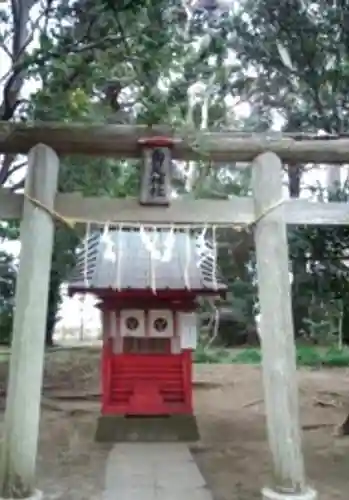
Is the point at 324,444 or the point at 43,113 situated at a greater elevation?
the point at 43,113

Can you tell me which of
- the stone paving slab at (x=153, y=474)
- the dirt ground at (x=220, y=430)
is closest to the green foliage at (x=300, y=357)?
the dirt ground at (x=220, y=430)

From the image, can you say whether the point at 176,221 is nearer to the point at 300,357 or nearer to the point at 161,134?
the point at 161,134

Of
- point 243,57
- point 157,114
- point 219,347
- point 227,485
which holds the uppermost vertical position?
point 243,57

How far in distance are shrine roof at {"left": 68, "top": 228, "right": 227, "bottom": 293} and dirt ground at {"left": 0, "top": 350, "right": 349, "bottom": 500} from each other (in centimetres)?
189

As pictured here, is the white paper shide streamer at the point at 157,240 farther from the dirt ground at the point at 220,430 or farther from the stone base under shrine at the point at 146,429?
the stone base under shrine at the point at 146,429

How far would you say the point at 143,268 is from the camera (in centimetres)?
746

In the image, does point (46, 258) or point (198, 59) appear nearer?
point (46, 258)

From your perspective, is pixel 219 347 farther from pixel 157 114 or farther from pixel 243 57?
pixel 157 114

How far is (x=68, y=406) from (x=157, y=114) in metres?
6.56

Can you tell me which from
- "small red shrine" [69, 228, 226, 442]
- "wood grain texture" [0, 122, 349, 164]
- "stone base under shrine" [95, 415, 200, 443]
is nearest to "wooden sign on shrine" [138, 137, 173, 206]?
"wood grain texture" [0, 122, 349, 164]

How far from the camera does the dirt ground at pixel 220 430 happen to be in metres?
5.36

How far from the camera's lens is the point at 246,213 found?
169 inches

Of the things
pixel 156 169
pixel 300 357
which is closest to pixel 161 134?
pixel 156 169

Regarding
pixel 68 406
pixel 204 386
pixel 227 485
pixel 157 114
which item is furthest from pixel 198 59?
pixel 204 386
